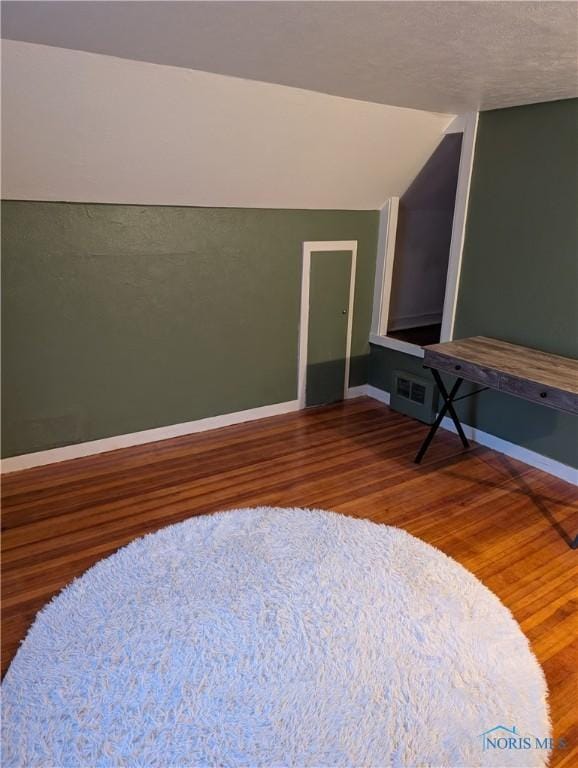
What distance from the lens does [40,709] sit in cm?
168

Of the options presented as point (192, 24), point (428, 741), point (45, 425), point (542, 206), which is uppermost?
point (192, 24)

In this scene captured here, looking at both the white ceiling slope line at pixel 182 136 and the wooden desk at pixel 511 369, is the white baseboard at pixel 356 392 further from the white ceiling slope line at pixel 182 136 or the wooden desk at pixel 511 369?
the white ceiling slope line at pixel 182 136

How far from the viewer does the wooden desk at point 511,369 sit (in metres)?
2.61

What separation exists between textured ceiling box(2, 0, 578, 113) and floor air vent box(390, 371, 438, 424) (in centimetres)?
191

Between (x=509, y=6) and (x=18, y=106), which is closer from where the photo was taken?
(x=509, y=6)

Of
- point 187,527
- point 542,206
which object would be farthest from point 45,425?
point 542,206

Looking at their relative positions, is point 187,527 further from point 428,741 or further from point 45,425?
point 428,741

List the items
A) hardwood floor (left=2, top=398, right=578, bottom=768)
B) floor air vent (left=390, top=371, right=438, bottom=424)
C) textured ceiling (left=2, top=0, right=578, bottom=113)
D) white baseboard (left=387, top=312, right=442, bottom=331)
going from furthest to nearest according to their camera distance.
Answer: white baseboard (left=387, top=312, right=442, bottom=331), floor air vent (left=390, top=371, right=438, bottom=424), hardwood floor (left=2, top=398, right=578, bottom=768), textured ceiling (left=2, top=0, right=578, bottom=113)

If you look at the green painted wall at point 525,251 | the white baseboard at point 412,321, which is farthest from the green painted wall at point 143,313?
the white baseboard at point 412,321

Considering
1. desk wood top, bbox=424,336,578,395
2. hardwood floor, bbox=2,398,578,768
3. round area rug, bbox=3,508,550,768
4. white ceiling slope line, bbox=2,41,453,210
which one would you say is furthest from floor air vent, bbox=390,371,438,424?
round area rug, bbox=3,508,550,768

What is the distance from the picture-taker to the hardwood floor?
2203 millimetres

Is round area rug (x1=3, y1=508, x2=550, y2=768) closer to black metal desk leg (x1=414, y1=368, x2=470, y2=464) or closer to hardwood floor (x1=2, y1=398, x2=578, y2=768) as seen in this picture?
hardwood floor (x1=2, y1=398, x2=578, y2=768)

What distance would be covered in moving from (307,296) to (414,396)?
1047mm

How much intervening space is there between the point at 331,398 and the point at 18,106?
2.80m
